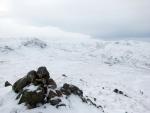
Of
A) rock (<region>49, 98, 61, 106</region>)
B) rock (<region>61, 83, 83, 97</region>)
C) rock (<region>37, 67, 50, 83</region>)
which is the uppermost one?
rock (<region>37, 67, 50, 83</region>)

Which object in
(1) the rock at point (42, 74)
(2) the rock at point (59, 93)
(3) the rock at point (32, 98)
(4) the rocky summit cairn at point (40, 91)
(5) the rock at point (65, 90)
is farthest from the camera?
(1) the rock at point (42, 74)

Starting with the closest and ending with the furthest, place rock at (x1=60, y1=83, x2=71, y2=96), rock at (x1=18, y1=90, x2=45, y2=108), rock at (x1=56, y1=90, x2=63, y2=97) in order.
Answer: rock at (x1=18, y1=90, x2=45, y2=108), rock at (x1=56, y1=90, x2=63, y2=97), rock at (x1=60, y1=83, x2=71, y2=96)

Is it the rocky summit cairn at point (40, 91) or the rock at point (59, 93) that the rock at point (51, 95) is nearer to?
the rocky summit cairn at point (40, 91)

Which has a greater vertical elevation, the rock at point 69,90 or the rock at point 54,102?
the rock at point 69,90

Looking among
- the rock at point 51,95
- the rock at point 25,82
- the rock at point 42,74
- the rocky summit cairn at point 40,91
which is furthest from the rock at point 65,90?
the rock at point 25,82

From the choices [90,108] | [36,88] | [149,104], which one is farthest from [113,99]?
[36,88]

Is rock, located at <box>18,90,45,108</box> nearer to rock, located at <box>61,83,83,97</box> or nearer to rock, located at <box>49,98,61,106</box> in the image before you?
rock, located at <box>49,98,61,106</box>

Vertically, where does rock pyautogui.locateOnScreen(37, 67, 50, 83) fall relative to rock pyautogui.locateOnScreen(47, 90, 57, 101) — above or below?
above

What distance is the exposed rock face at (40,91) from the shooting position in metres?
19.0

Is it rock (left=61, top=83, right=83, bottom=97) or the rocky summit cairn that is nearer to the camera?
the rocky summit cairn

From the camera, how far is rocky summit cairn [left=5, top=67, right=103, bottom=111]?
62.3ft

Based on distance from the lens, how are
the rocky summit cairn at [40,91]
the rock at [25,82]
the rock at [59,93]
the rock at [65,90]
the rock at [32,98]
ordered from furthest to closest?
the rock at [25,82]
the rock at [65,90]
the rock at [59,93]
the rocky summit cairn at [40,91]
the rock at [32,98]

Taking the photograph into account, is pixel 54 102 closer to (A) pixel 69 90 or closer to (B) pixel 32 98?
(B) pixel 32 98

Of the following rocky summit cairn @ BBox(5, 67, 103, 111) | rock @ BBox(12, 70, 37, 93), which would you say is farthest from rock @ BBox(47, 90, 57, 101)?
rock @ BBox(12, 70, 37, 93)
